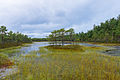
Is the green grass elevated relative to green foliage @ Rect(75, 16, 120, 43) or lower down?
lower down

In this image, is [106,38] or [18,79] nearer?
[18,79]

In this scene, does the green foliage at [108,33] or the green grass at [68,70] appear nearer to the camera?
the green grass at [68,70]

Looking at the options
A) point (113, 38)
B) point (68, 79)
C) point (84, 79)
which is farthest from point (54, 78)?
point (113, 38)

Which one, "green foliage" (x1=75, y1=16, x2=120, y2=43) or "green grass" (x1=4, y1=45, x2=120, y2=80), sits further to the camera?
"green foliage" (x1=75, y1=16, x2=120, y2=43)

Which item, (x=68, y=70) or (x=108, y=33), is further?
(x=108, y=33)

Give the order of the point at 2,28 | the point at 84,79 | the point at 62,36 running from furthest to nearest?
the point at 2,28
the point at 62,36
the point at 84,79

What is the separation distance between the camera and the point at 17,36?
6519 cm

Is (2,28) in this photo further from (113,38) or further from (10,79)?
(113,38)

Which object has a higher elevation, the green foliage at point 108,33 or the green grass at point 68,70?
the green foliage at point 108,33

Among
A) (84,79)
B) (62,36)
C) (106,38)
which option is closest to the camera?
(84,79)

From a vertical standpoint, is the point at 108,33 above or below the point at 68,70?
above

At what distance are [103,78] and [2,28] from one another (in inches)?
2092

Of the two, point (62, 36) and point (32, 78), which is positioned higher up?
point (62, 36)

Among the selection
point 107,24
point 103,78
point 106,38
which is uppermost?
point 107,24
